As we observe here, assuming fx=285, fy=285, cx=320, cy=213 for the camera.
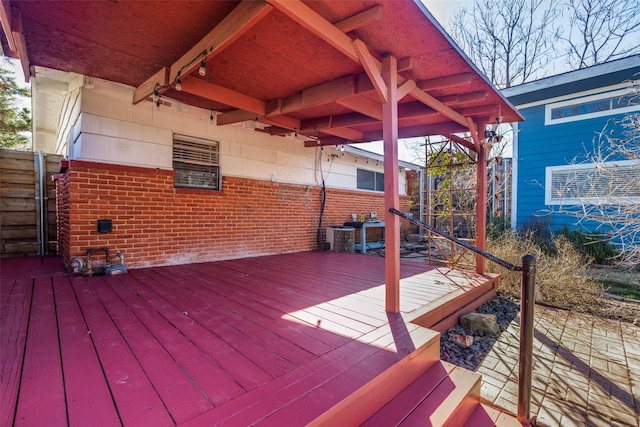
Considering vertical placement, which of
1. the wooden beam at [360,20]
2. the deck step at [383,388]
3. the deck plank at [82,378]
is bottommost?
the deck step at [383,388]

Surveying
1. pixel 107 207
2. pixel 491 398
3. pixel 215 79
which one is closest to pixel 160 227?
pixel 107 207

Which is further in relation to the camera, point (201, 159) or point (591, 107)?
point (591, 107)

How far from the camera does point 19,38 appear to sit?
8.50 ft

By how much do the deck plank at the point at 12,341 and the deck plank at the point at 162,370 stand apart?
0.53m

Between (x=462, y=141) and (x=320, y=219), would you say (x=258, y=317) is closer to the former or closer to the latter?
(x=462, y=141)

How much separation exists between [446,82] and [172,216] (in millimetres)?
4363

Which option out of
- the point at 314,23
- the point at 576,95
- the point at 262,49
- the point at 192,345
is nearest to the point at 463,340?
the point at 192,345

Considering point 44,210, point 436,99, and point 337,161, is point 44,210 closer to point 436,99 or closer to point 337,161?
point 337,161

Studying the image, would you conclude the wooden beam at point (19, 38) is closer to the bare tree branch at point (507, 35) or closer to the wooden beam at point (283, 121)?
the wooden beam at point (283, 121)

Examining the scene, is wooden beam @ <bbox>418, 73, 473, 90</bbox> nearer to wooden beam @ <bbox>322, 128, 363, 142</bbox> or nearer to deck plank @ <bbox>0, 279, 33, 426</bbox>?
wooden beam @ <bbox>322, 128, 363, 142</bbox>

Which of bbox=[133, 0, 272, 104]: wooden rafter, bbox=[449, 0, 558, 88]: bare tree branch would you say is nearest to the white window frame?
bbox=[133, 0, 272, 104]: wooden rafter

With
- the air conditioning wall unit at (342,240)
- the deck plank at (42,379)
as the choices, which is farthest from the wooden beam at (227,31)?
the air conditioning wall unit at (342,240)

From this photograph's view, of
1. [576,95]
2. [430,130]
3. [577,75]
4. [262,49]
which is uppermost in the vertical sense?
[577,75]

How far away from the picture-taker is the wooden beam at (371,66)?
251 cm
